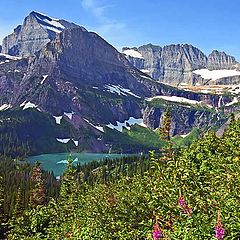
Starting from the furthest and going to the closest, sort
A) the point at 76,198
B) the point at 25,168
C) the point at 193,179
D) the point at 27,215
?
the point at 25,168 → the point at 27,215 → the point at 76,198 → the point at 193,179

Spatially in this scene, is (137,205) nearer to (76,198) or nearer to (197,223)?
(197,223)

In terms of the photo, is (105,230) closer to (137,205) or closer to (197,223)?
(137,205)

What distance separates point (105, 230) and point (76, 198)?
20961mm

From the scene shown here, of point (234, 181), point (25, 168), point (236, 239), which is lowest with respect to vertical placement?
point (25, 168)

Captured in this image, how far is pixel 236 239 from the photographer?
40.5 ft

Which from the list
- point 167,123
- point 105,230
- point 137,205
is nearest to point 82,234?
point 105,230

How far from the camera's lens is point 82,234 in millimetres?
20266

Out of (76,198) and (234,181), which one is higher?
(234,181)

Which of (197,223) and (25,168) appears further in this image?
(25,168)

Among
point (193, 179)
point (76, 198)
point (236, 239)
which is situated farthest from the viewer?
point (76, 198)

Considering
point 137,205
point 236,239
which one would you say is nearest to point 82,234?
point 137,205

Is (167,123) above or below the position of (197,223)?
above

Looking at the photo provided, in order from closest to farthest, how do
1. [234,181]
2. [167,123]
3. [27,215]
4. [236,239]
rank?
1. [236,239]
2. [234,181]
3. [167,123]
4. [27,215]

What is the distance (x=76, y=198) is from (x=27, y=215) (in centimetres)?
1549
